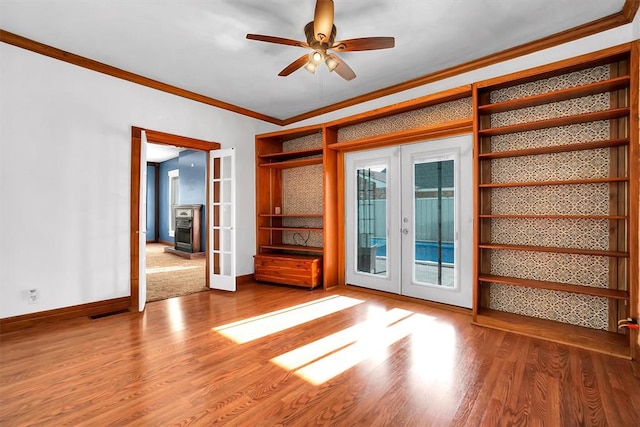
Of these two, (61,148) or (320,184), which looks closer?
(61,148)

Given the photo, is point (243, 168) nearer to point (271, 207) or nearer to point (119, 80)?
point (271, 207)

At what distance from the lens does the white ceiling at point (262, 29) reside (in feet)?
8.39

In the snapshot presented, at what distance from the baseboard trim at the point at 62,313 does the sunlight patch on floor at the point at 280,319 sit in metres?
1.53

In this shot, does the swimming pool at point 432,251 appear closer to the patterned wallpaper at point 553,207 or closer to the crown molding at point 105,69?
the patterned wallpaper at point 553,207

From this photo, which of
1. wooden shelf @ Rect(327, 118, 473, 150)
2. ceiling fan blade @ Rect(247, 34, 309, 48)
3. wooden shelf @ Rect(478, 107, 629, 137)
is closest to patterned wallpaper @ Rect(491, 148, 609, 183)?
wooden shelf @ Rect(478, 107, 629, 137)

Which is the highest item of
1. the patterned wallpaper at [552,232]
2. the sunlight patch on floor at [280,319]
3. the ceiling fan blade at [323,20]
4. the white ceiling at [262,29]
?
the white ceiling at [262,29]

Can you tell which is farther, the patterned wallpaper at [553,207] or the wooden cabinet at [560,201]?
the patterned wallpaper at [553,207]

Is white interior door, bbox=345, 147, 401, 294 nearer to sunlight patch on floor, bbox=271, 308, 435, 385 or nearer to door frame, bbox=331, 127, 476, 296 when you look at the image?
door frame, bbox=331, 127, 476, 296

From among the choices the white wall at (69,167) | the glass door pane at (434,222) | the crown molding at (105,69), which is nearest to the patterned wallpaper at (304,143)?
the crown molding at (105,69)

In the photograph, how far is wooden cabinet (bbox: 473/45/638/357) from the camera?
8.49ft

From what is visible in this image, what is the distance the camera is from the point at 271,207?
18.0 feet

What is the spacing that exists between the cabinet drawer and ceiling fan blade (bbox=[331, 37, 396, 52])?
115 inches

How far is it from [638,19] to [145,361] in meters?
4.80

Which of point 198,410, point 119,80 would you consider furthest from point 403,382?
point 119,80
